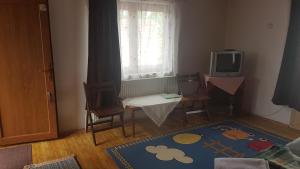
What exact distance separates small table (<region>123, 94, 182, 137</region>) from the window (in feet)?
1.38

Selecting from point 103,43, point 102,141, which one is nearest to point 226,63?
point 103,43

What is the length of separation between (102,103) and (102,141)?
1.91 ft

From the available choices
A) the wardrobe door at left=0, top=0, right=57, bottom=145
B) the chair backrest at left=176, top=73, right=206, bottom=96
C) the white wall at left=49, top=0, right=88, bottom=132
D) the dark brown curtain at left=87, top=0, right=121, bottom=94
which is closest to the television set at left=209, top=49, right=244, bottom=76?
the chair backrest at left=176, top=73, right=206, bottom=96

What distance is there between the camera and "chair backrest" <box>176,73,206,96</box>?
13.4 feet

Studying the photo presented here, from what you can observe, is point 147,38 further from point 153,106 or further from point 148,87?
point 153,106

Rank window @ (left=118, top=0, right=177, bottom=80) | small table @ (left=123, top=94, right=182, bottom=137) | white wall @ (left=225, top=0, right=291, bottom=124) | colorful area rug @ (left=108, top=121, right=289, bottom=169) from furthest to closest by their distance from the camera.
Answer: white wall @ (left=225, top=0, right=291, bottom=124), window @ (left=118, top=0, right=177, bottom=80), small table @ (left=123, top=94, right=182, bottom=137), colorful area rug @ (left=108, top=121, right=289, bottom=169)

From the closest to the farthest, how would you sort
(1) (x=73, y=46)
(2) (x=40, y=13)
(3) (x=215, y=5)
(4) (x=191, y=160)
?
1. (4) (x=191, y=160)
2. (2) (x=40, y=13)
3. (1) (x=73, y=46)
4. (3) (x=215, y=5)

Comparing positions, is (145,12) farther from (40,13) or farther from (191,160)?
(191,160)

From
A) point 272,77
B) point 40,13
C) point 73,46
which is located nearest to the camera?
point 40,13

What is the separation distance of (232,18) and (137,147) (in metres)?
3.07

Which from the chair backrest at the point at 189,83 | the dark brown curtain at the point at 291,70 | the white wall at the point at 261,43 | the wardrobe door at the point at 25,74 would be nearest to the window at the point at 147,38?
the chair backrest at the point at 189,83

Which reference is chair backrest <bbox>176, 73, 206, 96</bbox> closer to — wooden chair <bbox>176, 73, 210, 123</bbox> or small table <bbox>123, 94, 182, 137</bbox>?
wooden chair <bbox>176, 73, 210, 123</bbox>

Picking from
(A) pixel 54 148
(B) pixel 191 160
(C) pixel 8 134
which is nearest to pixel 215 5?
(B) pixel 191 160

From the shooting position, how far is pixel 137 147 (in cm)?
301
